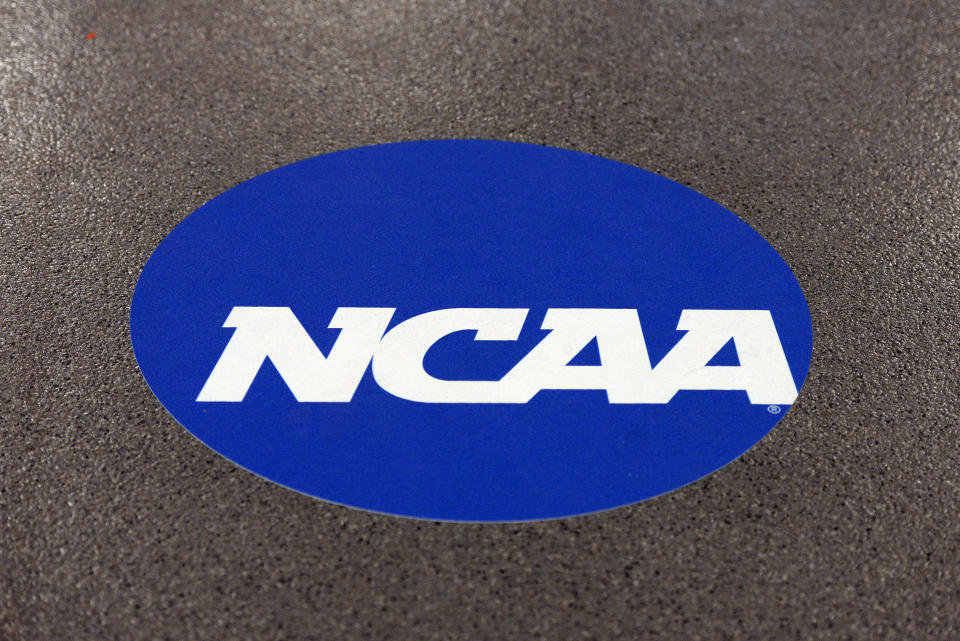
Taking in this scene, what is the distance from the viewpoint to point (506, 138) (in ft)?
11.8

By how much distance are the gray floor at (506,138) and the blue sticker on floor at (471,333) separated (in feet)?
0.33

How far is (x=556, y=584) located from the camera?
2211 mm

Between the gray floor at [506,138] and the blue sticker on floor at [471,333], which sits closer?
the gray floor at [506,138]

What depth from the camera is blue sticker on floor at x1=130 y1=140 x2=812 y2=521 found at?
241 centimetres

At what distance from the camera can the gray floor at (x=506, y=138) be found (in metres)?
2.18

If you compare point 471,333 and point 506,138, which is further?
point 506,138

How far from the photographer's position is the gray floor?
218 cm

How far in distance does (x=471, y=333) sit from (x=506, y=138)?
3.76ft

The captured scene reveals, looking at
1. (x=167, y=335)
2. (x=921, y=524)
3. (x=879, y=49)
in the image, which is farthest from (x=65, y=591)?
(x=879, y=49)

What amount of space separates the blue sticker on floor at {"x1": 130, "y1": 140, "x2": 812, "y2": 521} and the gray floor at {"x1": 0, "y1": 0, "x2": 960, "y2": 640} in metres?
0.10

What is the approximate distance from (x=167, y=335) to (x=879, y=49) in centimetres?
338

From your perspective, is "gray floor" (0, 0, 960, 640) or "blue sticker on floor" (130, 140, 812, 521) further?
"blue sticker on floor" (130, 140, 812, 521)

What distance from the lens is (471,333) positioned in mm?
2748

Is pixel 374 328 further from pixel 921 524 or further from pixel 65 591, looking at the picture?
pixel 921 524
